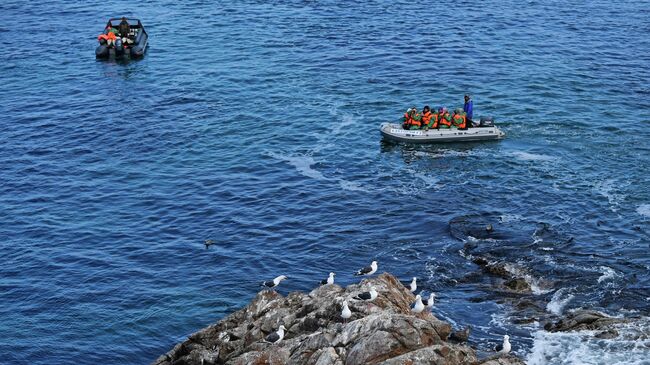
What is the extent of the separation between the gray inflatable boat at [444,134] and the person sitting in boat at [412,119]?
1.58 feet

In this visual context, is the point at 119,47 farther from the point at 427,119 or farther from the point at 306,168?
the point at 427,119

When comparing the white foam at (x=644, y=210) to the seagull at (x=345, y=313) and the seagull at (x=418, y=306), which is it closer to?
the seagull at (x=418, y=306)

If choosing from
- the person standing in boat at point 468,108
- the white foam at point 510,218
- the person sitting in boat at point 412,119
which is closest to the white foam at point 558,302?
the white foam at point 510,218

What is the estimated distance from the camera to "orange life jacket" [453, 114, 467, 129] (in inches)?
2213

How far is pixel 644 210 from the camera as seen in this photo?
46938 mm

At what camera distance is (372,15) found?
8394 centimetres

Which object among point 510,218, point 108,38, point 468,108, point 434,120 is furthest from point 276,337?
point 108,38

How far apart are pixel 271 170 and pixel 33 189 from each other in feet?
42.7

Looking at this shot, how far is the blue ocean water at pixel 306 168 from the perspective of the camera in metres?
39.9

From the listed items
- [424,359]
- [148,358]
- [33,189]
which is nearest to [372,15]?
[33,189]

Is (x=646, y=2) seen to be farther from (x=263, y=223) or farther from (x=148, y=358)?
(x=148, y=358)

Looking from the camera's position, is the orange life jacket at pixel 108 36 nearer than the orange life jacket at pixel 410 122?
No

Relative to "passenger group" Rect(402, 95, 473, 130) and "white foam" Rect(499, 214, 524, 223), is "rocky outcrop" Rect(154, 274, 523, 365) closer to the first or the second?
"white foam" Rect(499, 214, 524, 223)

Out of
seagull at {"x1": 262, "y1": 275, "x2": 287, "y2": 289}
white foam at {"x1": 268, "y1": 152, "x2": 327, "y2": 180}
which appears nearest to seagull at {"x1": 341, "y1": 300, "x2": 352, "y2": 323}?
seagull at {"x1": 262, "y1": 275, "x2": 287, "y2": 289}
